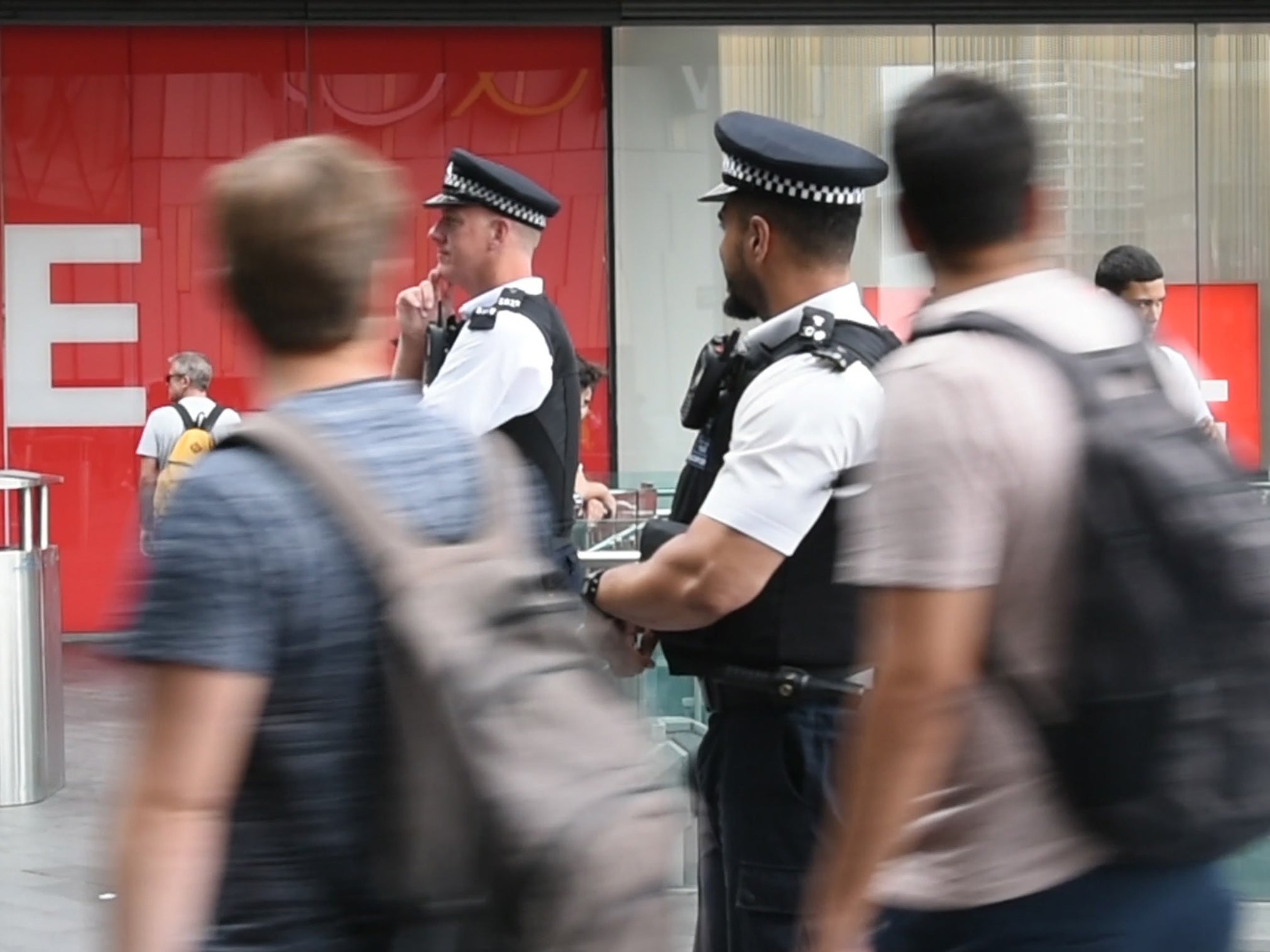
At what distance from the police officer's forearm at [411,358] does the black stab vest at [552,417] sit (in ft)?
0.76

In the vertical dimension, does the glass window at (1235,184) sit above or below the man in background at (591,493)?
above

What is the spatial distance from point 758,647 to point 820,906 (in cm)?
112

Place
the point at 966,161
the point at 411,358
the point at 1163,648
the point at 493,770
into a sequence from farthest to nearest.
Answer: the point at 411,358 < the point at 966,161 < the point at 1163,648 < the point at 493,770

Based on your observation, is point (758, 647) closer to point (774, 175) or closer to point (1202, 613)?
point (774, 175)

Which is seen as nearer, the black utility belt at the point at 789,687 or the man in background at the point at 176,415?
the black utility belt at the point at 789,687

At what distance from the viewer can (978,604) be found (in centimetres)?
225

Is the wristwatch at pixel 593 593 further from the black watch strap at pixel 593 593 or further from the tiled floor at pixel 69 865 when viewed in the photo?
the tiled floor at pixel 69 865

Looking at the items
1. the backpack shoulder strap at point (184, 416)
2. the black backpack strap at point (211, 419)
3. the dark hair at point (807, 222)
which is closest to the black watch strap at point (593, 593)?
the dark hair at point (807, 222)

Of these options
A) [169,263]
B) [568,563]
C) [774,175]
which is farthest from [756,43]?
[774,175]

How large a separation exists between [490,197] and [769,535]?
2.10 m

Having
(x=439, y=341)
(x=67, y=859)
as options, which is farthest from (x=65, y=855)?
(x=439, y=341)

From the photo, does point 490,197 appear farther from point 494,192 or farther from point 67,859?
point 67,859

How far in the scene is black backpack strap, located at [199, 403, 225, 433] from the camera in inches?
449

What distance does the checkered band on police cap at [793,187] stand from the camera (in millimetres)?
3713
